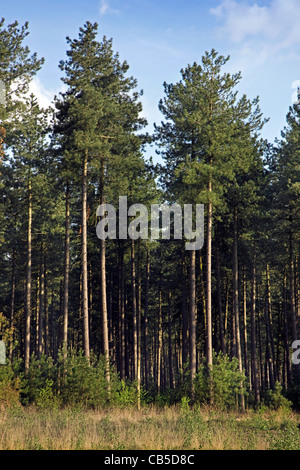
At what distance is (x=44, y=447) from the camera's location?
423 inches

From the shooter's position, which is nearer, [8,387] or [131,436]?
[131,436]

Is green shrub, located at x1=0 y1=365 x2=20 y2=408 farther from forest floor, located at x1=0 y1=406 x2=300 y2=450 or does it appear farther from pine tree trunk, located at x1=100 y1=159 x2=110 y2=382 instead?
forest floor, located at x1=0 y1=406 x2=300 y2=450

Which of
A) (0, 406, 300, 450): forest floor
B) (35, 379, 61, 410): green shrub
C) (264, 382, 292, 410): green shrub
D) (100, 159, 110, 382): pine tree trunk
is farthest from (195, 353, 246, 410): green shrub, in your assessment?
(35, 379, 61, 410): green shrub

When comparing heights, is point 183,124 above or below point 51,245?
above

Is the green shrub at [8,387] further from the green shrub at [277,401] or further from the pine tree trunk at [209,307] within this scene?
the green shrub at [277,401]

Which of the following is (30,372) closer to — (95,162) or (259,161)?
(95,162)

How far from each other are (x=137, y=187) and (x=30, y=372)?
1218cm

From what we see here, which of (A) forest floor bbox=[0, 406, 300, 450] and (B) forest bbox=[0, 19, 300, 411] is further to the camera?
(B) forest bbox=[0, 19, 300, 411]

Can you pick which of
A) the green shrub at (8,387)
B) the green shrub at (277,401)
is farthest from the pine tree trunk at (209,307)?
the green shrub at (8,387)

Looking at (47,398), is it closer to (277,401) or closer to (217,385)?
(217,385)

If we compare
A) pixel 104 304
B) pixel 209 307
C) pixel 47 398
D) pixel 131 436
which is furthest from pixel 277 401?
pixel 131 436
